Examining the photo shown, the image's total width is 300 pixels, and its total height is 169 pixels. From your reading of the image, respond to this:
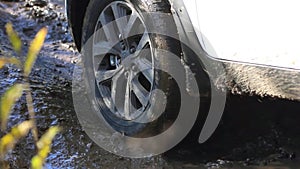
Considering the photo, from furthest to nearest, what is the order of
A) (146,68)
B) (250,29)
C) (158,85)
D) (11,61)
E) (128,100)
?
(128,100), (146,68), (158,85), (250,29), (11,61)

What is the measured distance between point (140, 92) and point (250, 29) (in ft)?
2.68

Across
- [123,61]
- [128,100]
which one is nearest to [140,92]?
[128,100]

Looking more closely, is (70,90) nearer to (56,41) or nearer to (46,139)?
(56,41)

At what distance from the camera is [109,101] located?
3.11 m

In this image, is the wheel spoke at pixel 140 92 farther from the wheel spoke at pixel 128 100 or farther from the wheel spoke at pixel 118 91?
the wheel spoke at pixel 118 91

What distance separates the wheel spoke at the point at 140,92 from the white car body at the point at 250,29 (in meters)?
0.52

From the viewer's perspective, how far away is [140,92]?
279 cm

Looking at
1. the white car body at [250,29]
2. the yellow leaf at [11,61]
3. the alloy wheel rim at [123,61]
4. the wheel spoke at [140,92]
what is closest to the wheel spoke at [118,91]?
the alloy wheel rim at [123,61]

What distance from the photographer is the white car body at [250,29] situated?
81.5 inches

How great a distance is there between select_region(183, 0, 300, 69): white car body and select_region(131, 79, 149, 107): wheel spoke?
52 cm

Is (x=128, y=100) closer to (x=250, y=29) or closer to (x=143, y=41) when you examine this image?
(x=143, y=41)

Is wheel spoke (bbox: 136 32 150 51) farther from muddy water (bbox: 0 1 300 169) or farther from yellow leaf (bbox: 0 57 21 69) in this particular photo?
yellow leaf (bbox: 0 57 21 69)

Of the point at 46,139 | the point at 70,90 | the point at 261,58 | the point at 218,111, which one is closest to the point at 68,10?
the point at 70,90

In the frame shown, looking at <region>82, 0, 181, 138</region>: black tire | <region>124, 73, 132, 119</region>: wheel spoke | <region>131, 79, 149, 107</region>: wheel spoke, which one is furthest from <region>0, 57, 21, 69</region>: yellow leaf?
<region>124, 73, 132, 119</region>: wheel spoke
